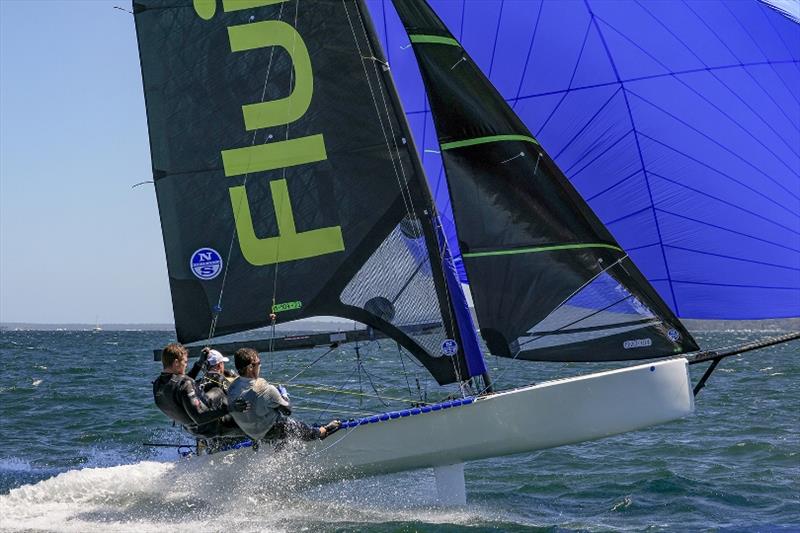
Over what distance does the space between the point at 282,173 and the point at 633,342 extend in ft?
9.49

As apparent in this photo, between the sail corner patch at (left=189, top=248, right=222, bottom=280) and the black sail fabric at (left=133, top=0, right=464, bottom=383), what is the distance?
0.04ft

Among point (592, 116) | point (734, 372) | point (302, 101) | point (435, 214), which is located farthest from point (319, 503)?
point (734, 372)

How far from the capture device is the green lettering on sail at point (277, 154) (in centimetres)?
825

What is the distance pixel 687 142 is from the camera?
8.12 m

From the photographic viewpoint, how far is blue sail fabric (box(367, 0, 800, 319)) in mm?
7883

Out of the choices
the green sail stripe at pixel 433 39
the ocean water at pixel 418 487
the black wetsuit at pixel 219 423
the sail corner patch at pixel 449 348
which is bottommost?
the ocean water at pixel 418 487

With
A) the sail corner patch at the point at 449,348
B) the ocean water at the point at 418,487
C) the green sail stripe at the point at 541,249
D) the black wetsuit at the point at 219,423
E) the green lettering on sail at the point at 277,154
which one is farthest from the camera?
the green lettering on sail at the point at 277,154

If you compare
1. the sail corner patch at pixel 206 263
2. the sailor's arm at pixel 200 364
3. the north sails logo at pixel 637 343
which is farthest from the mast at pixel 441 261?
the sailor's arm at pixel 200 364

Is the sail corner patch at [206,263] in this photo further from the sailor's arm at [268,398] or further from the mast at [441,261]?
the mast at [441,261]

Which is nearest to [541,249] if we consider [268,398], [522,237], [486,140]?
[522,237]

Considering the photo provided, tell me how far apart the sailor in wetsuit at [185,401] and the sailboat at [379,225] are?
0.86ft

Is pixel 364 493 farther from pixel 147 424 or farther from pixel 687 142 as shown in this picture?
pixel 147 424

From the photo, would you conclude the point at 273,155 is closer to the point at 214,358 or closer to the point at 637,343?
the point at 214,358

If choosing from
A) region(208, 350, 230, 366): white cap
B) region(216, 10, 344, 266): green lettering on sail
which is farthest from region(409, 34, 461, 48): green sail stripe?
region(208, 350, 230, 366): white cap
